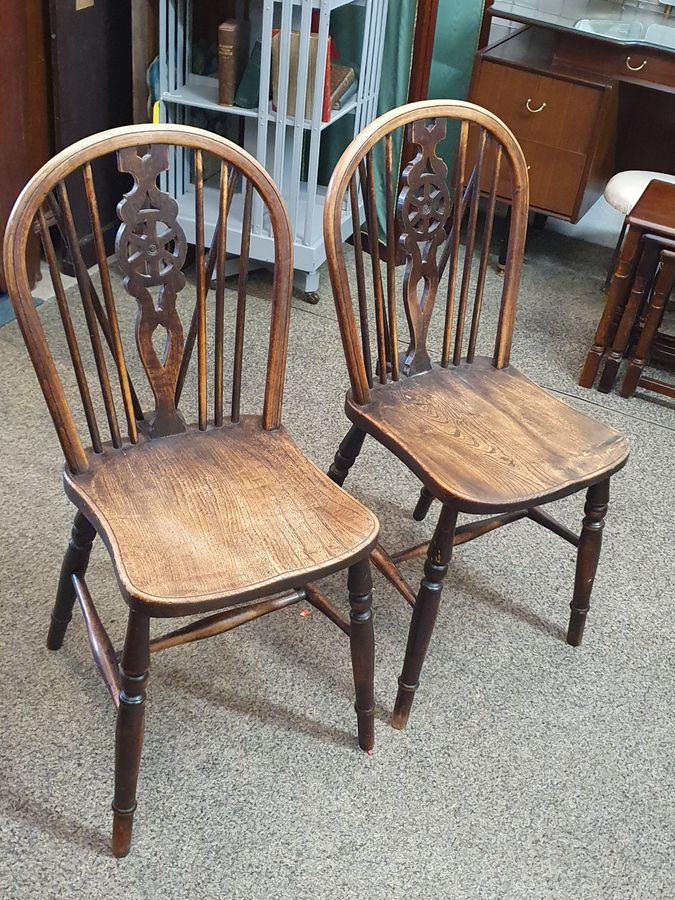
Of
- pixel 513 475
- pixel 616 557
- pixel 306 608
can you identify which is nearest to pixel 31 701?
pixel 306 608

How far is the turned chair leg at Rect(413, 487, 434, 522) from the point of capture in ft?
7.20

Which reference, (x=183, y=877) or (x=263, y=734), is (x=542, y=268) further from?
(x=183, y=877)

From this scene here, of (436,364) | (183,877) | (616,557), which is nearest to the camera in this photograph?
(183,877)

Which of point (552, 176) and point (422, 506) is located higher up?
point (552, 176)

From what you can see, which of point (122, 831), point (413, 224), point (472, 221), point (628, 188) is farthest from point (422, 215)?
point (628, 188)

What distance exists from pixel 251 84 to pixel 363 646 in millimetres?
1885

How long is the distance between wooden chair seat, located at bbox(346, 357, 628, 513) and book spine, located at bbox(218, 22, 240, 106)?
1.40 meters

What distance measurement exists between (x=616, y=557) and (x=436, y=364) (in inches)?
27.2

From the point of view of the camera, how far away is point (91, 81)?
2.85m

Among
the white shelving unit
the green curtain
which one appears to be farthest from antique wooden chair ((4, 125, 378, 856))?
the green curtain

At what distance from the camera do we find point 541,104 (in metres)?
3.19

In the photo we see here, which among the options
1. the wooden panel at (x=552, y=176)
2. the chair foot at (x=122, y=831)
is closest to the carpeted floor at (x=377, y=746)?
the chair foot at (x=122, y=831)

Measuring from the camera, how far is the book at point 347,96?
293cm

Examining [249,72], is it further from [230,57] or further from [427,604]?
[427,604]
